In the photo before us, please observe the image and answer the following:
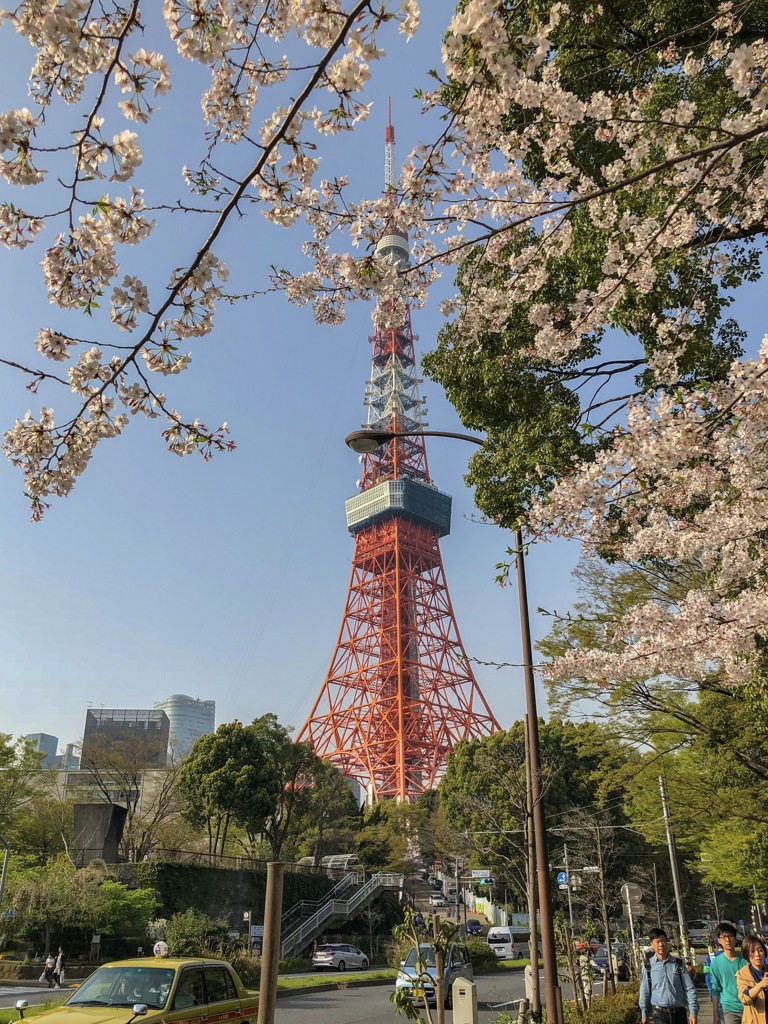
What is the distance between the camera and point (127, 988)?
626 centimetres

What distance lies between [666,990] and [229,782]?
24756mm

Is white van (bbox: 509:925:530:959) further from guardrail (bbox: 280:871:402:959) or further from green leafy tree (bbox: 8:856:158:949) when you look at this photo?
green leafy tree (bbox: 8:856:158:949)

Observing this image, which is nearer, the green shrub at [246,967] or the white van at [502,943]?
the green shrub at [246,967]

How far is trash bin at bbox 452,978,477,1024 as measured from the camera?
8.31 metres

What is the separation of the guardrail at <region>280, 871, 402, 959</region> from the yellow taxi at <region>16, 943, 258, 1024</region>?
2152 centimetres

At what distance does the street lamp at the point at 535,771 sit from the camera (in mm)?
7648

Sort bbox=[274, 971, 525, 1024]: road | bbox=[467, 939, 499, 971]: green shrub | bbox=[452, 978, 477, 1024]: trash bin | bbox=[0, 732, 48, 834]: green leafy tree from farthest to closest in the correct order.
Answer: bbox=[0, 732, 48, 834]: green leafy tree < bbox=[467, 939, 499, 971]: green shrub < bbox=[274, 971, 525, 1024]: road < bbox=[452, 978, 477, 1024]: trash bin

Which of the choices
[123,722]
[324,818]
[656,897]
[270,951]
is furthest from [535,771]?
[123,722]

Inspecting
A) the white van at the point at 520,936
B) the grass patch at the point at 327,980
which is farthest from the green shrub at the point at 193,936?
the white van at the point at 520,936

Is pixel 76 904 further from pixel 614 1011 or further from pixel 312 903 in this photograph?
pixel 614 1011

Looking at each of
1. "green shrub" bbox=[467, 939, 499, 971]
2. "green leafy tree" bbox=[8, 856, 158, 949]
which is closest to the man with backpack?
"green leafy tree" bbox=[8, 856, 158, 949]

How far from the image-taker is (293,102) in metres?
2.91

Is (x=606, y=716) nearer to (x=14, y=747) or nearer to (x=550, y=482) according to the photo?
(x=550, y=482)

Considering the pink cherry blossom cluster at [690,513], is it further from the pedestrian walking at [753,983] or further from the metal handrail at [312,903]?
the metal handrail at [312,903]
